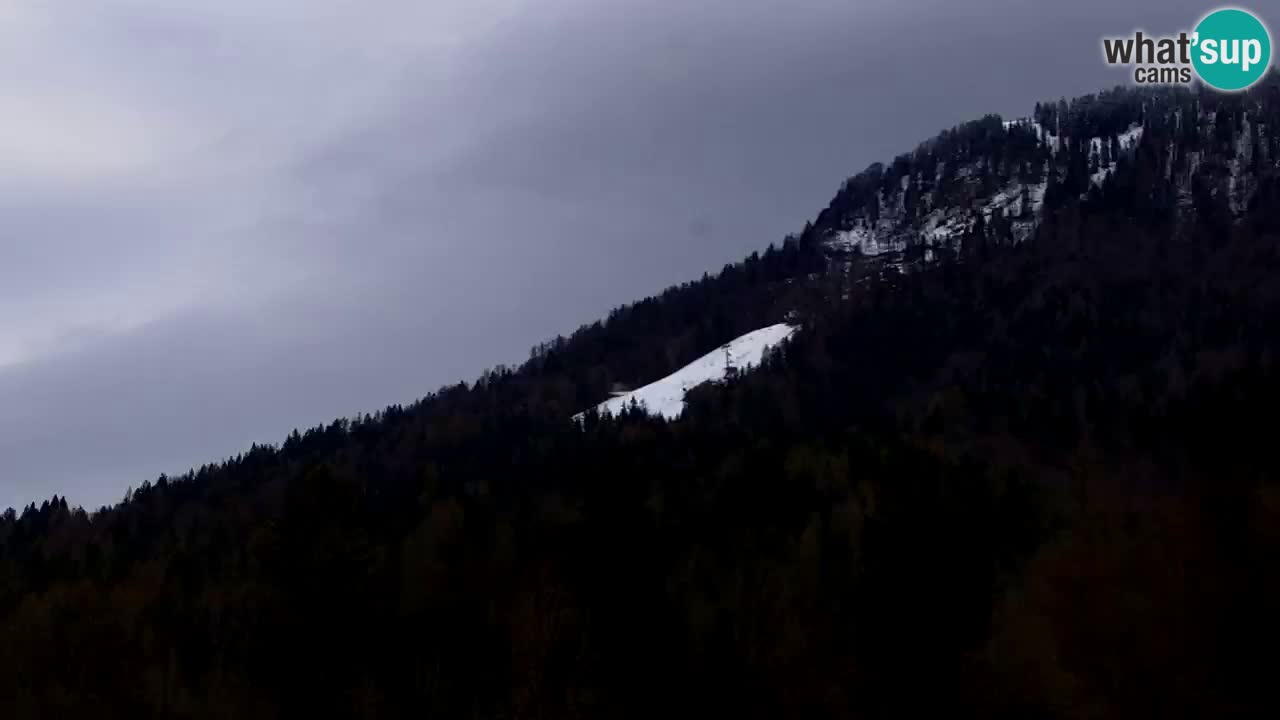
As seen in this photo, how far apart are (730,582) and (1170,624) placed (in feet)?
99.8

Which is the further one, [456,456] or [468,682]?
[456,456]

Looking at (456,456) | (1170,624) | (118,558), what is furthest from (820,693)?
(456,456)

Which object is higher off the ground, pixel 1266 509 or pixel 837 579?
pixel 1266 509

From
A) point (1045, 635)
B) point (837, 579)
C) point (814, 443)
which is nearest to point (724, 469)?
point (814, 443)

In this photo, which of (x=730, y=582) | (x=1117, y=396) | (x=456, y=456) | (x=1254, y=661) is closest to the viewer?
(x=1254, y=661)

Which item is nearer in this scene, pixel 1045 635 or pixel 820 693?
pixel 1045 635

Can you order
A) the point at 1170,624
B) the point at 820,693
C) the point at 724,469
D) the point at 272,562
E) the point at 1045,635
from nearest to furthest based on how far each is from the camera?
the point at 1170,624 < the point at 1045,635 < the point at 820,693 < the point at 272,562 < the point at 724,469

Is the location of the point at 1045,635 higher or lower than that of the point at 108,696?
higher

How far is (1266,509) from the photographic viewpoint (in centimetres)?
2223

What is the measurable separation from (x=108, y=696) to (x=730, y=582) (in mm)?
27411

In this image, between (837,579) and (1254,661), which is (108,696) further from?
(1254,661)

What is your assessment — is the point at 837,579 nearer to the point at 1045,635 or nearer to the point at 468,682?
the point at 468,682

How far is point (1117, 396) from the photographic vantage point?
13638 cm

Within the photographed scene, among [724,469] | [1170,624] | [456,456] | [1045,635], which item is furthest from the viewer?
[456,456]
